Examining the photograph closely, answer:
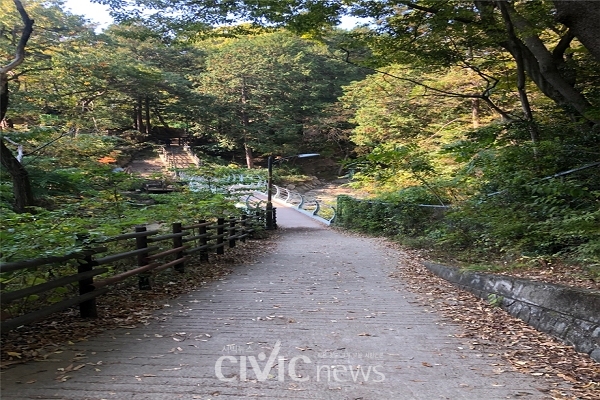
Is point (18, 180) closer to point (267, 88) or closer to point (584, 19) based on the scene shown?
point (584, 19)

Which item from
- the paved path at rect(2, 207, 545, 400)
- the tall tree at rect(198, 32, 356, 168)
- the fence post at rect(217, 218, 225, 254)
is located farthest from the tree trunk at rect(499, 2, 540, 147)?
the tall tree at rect(198, 32, 356, 168)

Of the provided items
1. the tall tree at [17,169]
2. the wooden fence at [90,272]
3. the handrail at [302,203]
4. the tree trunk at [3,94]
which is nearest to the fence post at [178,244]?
the wooden fence at [90,272]

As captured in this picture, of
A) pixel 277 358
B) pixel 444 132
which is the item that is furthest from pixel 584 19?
pixel 444 132

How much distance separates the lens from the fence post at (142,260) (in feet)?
18.8

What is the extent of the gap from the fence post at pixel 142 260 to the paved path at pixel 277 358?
637mm

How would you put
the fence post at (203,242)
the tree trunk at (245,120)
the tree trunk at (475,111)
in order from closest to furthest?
the fence post at (203,242), the tree trunk at (475,111), the tree trunk at (245,120)

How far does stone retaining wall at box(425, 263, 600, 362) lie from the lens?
3716 mm

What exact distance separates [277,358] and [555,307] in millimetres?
2973

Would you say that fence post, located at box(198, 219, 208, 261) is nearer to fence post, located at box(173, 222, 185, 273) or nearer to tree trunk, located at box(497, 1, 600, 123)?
fence post, located at box(173, 222, 185, 273)

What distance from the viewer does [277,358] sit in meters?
3.55

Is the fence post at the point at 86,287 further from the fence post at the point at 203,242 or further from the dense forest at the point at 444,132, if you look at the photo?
the fence post at the point at 203,242

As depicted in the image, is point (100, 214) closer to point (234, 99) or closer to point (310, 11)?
point (310, 11)

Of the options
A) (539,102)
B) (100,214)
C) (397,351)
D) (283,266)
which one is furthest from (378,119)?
(397,351)

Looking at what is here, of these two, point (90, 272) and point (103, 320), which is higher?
point (90, 272)
